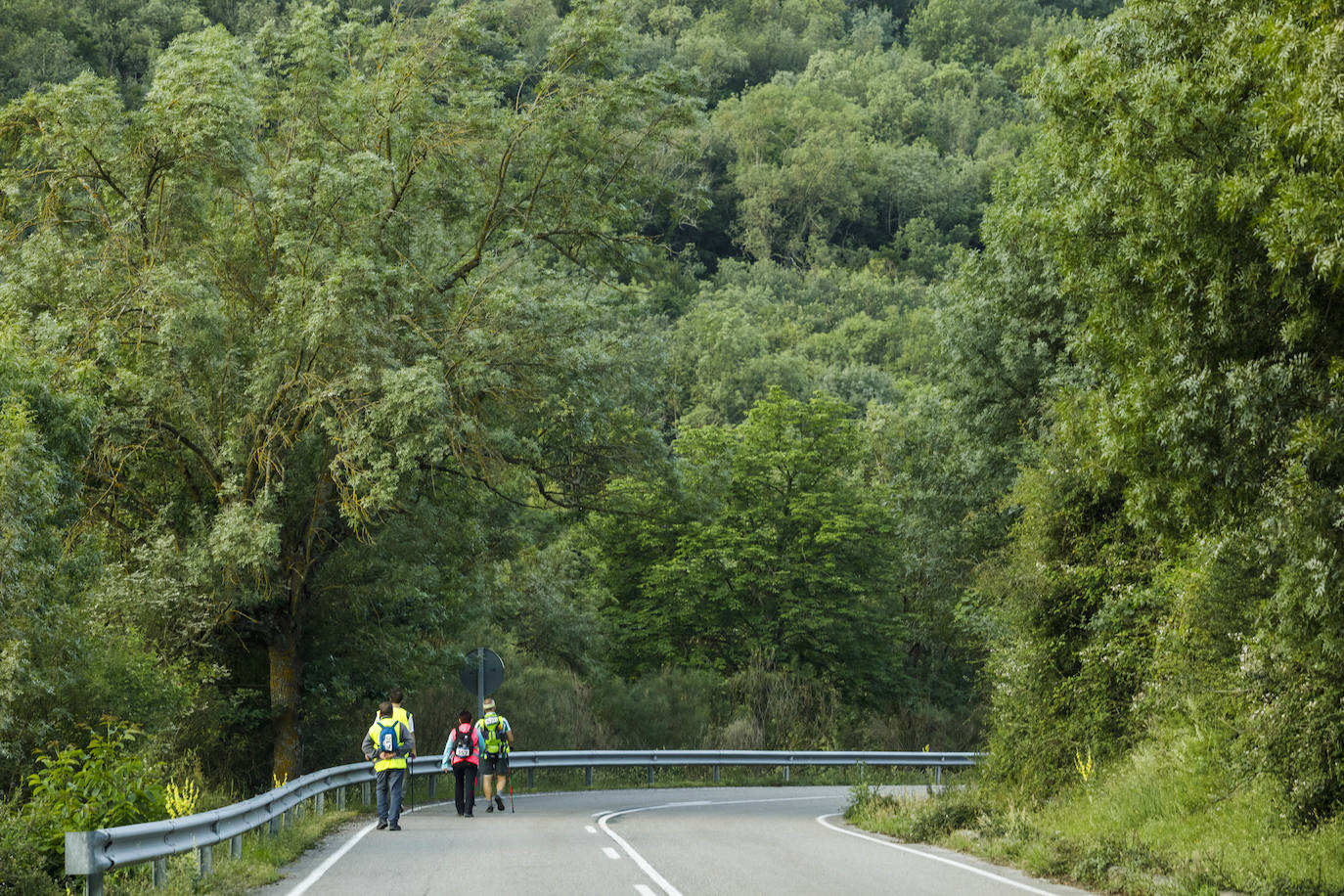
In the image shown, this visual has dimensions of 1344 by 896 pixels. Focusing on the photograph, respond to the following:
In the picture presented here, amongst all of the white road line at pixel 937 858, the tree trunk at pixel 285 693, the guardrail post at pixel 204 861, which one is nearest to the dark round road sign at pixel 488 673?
the tree trunk at pixel 285 693

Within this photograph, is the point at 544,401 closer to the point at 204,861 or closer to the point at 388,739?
the point at 388,739

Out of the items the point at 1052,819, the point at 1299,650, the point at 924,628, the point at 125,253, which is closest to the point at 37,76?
the point at 125,253

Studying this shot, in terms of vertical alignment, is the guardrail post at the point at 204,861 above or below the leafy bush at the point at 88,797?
below

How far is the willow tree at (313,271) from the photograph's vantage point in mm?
22078

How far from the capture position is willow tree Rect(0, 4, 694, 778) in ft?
72.4

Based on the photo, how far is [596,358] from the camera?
2392 centimetres

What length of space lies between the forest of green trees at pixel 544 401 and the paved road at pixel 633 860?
2.76 meters

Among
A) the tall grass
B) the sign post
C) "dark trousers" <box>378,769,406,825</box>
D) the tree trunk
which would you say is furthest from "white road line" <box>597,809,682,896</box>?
the tree trunk

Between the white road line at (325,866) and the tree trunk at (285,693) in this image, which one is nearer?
the white road line at (325,866)

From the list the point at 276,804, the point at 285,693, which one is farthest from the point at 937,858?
the point at 285,693

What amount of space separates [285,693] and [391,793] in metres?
8.42

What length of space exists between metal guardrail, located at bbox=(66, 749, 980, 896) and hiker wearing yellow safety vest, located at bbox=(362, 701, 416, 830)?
98 cm

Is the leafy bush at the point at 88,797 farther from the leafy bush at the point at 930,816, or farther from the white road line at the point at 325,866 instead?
the leafy bush at the point at 930,816

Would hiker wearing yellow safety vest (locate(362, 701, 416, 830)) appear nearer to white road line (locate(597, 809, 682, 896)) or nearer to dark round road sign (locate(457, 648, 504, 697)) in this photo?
white road line (locate(597, 809, 682, 896))
